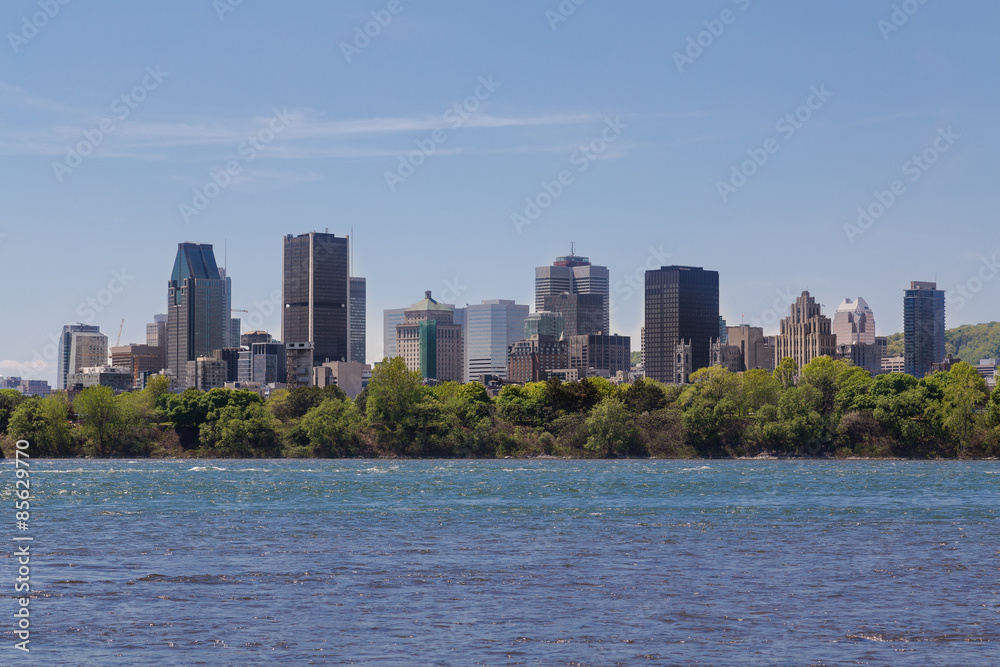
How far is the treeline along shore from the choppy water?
9542 centimetres

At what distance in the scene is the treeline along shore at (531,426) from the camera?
176375 mm

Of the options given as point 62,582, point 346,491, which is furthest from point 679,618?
point 346,491

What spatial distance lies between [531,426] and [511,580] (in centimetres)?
15528

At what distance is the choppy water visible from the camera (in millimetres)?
29938

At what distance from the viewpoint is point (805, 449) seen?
179750 mm

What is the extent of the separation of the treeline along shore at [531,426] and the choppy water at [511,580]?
313ft

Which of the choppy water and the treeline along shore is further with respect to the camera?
the treeline along shore

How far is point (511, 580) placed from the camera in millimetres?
41062

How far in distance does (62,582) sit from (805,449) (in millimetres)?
152230

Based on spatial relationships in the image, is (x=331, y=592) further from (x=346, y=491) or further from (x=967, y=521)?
(x=346, y=491)

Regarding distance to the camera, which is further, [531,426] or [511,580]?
[531,426]

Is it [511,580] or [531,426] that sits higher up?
[531,426]

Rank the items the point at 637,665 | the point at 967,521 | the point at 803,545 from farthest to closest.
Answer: the point at 967,521, the point at 803,545, the point at 637,665

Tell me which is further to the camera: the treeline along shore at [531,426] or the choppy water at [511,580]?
the treeline along shore at [531,426]
